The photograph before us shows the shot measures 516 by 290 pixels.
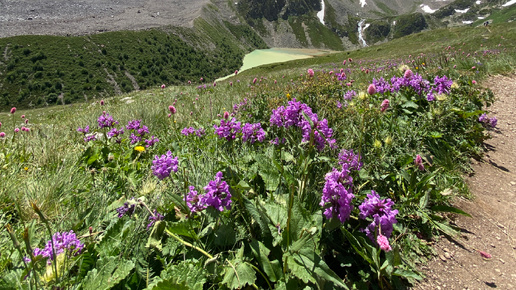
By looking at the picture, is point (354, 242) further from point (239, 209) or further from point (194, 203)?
point (194, 203)

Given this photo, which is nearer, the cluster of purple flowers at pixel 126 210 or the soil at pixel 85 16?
the cluster of purple flowers at pixel 126 210

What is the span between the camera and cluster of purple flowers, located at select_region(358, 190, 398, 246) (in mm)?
1804

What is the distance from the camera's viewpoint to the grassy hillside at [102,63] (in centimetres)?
9438

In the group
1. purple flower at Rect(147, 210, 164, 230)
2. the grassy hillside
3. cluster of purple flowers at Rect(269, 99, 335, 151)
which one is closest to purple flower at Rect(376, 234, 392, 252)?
cluster of purple flowers at Rect(269, 99, 335, 151)

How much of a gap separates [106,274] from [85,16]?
18457cm

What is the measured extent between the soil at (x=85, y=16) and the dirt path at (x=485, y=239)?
6235 inches

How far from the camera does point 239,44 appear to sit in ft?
554

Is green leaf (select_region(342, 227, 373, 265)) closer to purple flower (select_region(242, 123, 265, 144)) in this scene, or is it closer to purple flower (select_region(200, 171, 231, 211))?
purple flower (select_region(200, 171, 231, 211))

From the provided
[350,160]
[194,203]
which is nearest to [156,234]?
[194,203]

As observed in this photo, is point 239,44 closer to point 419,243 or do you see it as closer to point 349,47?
point 349,47

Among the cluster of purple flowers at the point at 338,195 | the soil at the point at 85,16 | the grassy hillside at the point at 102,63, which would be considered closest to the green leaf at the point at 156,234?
the cluster of purple flowers at the point at 338,195

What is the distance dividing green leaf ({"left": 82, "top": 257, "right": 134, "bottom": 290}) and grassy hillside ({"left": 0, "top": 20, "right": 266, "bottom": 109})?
9748 centimetres

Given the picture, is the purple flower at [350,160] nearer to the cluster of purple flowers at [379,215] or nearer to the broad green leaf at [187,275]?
the cluster of purple flowers at [379,215]

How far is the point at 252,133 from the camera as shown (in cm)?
306
